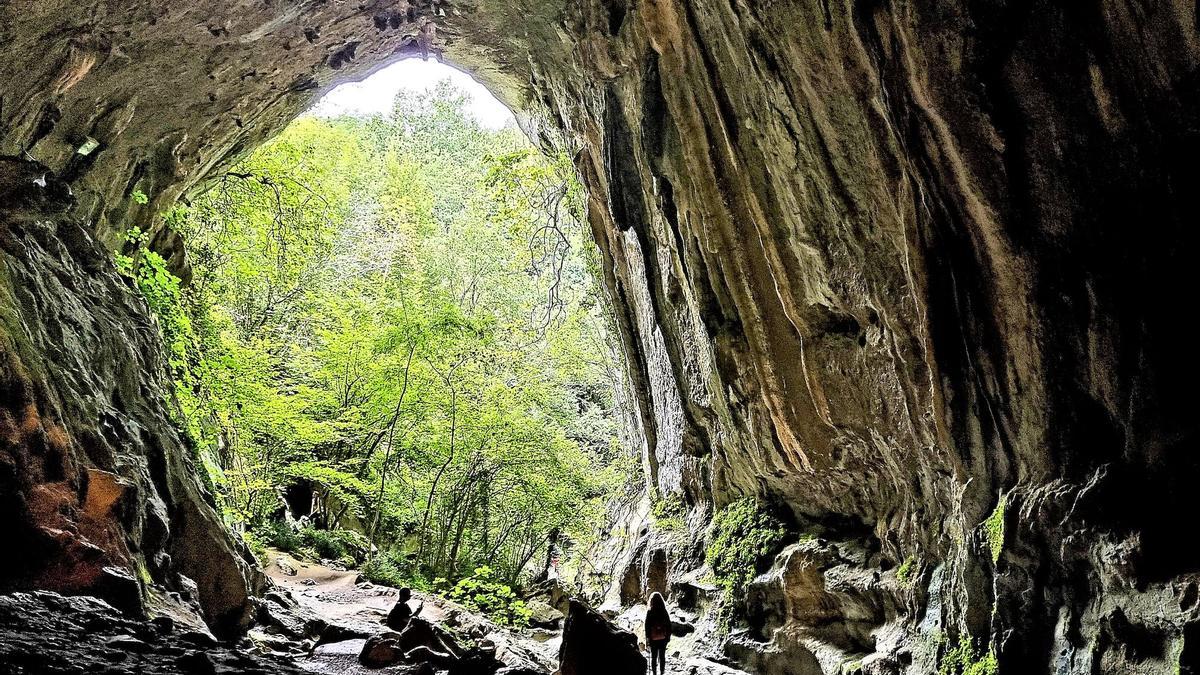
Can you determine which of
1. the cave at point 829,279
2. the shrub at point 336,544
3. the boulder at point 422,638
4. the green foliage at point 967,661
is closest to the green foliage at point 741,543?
the cave at point 829,279

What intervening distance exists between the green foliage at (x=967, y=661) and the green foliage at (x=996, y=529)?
77 centimetres

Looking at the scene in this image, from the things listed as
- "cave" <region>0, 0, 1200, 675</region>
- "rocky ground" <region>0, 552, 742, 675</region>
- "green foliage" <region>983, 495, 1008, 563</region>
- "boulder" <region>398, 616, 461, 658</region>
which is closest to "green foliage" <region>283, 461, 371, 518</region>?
"rocky ground" <region>0, 552, 742, 675</region>

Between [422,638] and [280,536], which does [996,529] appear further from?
[280,536]

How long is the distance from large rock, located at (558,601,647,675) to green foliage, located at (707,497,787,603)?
3.71 meters

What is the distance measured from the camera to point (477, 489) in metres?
17.5

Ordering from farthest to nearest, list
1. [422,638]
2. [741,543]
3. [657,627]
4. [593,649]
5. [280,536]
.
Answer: [280,536]
[741,543]
[422,638]
[657,627]
[593,649]

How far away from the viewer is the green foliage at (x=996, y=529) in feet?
18.5

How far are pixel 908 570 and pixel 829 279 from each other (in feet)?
10.5

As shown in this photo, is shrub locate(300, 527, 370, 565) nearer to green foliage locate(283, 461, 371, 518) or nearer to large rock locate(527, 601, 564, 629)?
green foliage locate(283, 461, 371, 518)

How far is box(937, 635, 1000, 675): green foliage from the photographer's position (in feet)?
18.2

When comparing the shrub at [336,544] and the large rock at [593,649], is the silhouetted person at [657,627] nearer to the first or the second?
the large rock at [593,649]

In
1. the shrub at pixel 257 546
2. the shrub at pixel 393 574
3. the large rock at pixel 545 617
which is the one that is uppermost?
the shrub at pixel 257 546

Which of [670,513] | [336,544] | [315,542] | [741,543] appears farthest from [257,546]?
[741,543]

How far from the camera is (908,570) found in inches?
294
